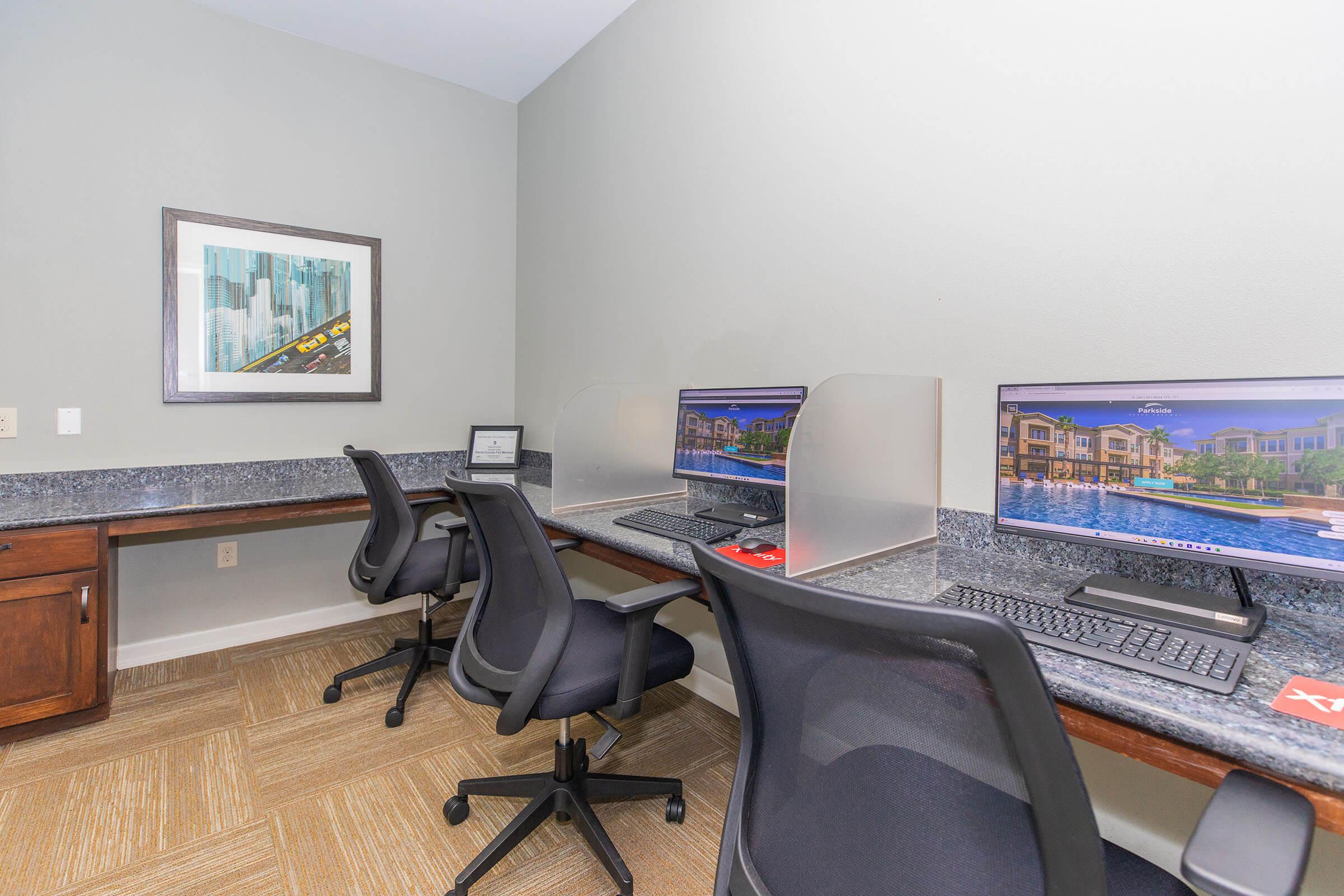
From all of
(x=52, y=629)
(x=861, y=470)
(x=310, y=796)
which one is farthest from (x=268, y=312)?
(x=861, y=470)

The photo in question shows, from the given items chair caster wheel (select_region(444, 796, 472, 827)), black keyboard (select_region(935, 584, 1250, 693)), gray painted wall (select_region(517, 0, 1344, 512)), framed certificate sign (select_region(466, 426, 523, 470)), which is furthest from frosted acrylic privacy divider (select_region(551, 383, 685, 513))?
black keyboard (select_region(935, 584, 1250, 693))

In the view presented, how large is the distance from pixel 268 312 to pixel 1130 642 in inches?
129

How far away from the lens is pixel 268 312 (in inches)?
112

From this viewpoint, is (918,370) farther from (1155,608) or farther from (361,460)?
(361,460)

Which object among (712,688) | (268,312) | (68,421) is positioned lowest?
(712,688)

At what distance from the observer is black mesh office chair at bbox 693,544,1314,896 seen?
1.94 feet

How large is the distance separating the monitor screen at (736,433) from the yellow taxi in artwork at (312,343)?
1.86 meters

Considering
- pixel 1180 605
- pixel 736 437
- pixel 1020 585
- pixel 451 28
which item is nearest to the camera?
pixel 1180 605

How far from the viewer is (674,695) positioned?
7.97ft

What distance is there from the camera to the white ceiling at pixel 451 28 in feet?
8.72

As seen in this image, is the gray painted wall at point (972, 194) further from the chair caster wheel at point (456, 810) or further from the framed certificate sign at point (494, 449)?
the chair caster wheel at point (456, 810)

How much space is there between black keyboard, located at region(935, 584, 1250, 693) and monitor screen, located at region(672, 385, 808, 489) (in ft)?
2.69

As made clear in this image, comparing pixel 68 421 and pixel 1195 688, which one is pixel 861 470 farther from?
pixel 68 421

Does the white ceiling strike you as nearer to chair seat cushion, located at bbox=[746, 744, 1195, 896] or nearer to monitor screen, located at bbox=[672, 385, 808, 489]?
monitor screen, located at bbox=[672, 385, 808, 489]
